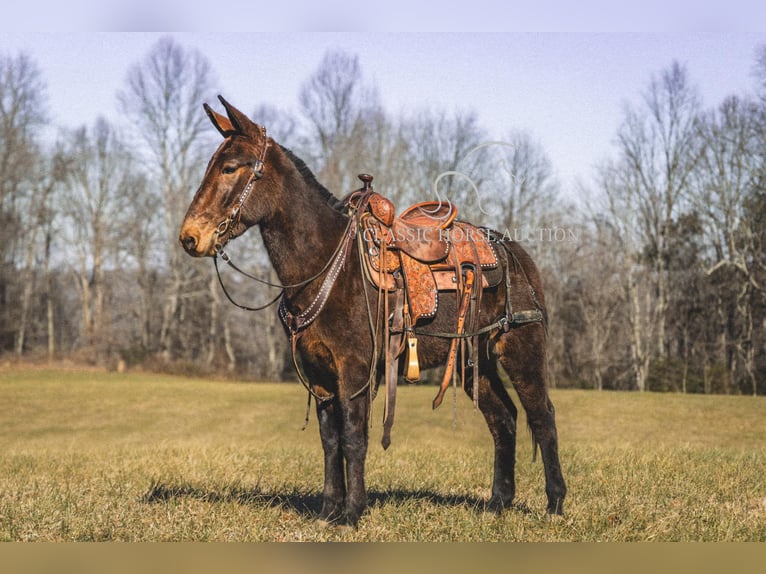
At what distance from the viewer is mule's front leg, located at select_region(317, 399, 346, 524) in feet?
20.0

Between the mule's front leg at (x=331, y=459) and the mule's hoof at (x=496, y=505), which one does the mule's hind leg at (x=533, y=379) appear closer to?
the mule's hoof at (x=496, y=505)

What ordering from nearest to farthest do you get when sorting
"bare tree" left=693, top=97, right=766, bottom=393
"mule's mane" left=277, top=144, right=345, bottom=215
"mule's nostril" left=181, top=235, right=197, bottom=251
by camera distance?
"mule's nostril" left=181, top=235, right=197, bottom=251 < "mule's mane" left=277, top=144, right=345, bottom=215 < "bare tree" left=693, top=97, right=766, bottom=393

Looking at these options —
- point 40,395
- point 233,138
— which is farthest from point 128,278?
point 233,138

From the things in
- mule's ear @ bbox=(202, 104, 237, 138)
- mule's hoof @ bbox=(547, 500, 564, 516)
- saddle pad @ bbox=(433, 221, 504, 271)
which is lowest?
mule's hoof @ bbox=(547, 500, 564, 516)

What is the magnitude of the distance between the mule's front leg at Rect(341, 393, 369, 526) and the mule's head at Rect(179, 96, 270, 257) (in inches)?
64.1

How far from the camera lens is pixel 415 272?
256 inches

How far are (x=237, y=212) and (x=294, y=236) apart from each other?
513 millimetres

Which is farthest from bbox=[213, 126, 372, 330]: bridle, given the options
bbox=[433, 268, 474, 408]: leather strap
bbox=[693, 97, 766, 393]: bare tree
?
bbox=[693, 97, 766, 393]: bare tree

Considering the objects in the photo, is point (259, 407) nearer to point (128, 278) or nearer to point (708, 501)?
point (708, 501)

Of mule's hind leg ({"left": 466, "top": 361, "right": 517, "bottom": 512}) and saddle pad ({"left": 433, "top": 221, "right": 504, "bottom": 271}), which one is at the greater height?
saddle pad ({"left": 433, "top": 221, "right": 504, "bottom": 271})

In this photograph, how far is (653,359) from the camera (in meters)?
30.9

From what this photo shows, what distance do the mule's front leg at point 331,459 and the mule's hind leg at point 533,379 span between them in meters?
1.81

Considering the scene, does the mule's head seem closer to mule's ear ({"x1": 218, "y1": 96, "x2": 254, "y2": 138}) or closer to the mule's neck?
mule's ear ({"x1": 218, "y1": 96, "x2": 254, "y2": 138})

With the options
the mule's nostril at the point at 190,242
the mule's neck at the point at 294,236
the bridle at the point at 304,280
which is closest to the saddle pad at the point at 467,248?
the bridle at the point at 304,280
